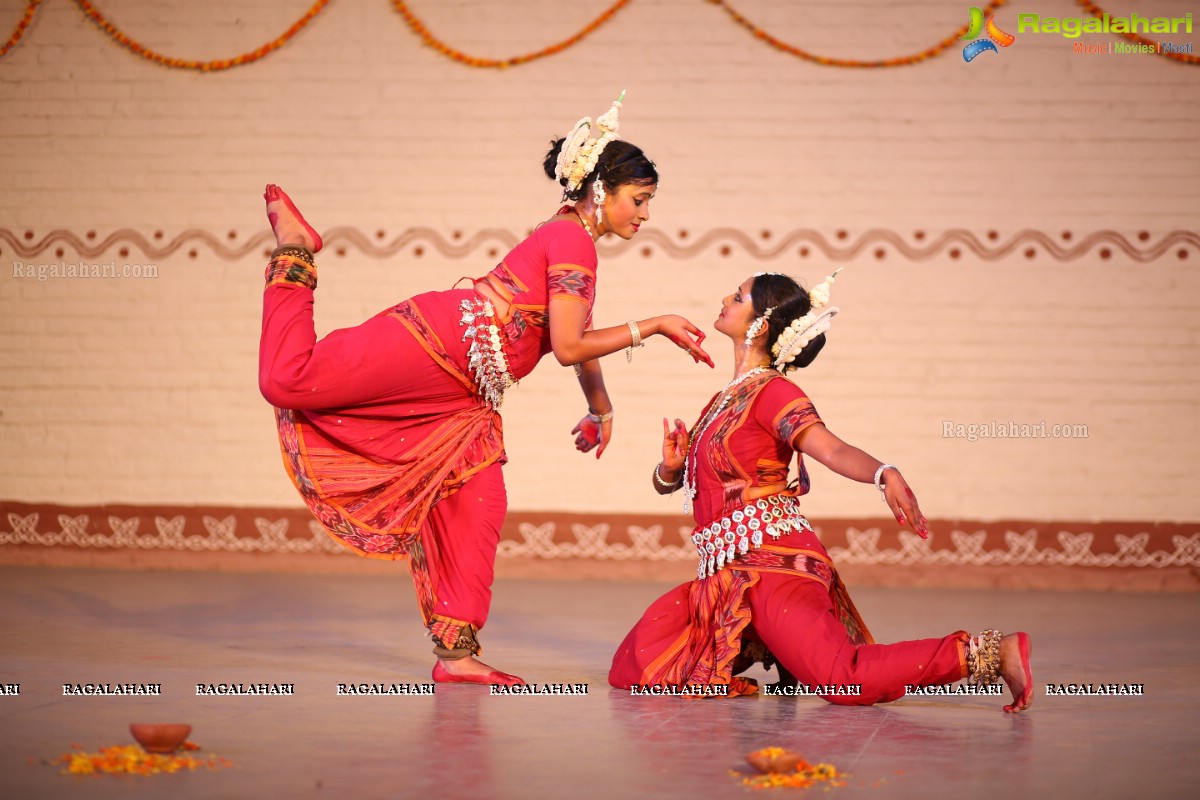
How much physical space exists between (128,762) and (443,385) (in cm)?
149

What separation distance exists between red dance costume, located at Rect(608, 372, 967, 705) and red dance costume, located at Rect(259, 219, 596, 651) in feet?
1.57

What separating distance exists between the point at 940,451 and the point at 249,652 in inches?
132

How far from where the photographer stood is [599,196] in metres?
3.70

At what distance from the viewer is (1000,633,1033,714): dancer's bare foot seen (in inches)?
123

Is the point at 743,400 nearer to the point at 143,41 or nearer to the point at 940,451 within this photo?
the point at 940,451

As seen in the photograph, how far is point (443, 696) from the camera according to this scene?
336 cm

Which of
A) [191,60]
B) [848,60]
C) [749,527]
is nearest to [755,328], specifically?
[749,527]

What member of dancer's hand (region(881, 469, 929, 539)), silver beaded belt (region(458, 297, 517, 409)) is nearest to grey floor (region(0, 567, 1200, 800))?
dancer's hand (region(881, 469, 929, 539))

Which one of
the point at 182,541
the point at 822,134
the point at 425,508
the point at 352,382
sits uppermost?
the point at 822,134

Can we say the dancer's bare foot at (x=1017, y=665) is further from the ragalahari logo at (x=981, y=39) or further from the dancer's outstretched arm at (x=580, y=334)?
the ragalahari logo at (x=981, y=39)

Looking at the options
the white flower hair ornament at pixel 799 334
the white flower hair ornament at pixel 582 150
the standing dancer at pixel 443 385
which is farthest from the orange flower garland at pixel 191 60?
the white flower hair ornament at pixel 799 334

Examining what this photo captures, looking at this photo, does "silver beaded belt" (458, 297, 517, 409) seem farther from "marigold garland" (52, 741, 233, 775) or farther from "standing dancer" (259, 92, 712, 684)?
"marigold garland" (52, 741, 233, 775)

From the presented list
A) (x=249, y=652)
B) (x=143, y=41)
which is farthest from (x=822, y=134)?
(x=249, y=652)

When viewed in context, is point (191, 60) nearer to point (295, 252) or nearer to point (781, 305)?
point (295, 252)
